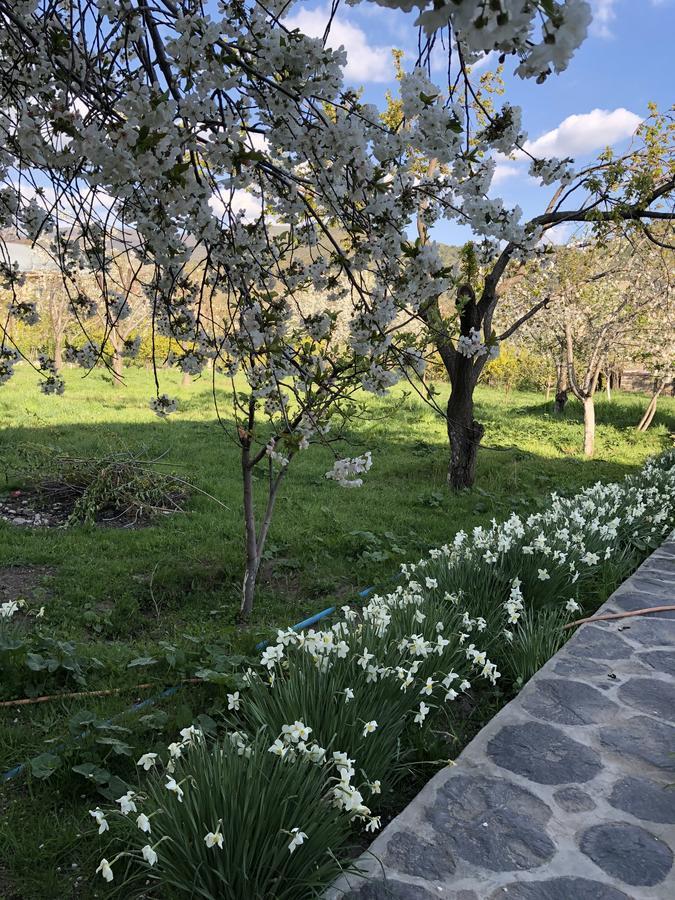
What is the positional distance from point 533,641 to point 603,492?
11.0ft

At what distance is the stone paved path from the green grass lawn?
104 centimetres

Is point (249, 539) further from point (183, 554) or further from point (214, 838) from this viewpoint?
point (214, 838)

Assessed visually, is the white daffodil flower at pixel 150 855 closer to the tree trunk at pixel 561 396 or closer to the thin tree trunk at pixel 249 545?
the thin tree trunk at pixel 249 545

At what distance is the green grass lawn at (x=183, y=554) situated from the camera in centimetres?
248

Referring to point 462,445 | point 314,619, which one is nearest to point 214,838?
point 314,619

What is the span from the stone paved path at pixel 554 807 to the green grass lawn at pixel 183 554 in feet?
3.42

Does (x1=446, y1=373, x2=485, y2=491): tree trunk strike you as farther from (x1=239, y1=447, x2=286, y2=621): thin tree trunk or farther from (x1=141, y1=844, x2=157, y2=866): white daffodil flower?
(x1=141, y1=844, x2=157, y2=866): white daffodil flower

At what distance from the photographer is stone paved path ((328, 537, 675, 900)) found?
6.48ft

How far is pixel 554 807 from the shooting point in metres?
2.35

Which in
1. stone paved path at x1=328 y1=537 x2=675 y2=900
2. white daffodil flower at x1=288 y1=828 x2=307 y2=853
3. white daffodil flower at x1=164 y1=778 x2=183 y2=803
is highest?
white daffodil flower at x1=164 y1=778 x2=183 y2=803

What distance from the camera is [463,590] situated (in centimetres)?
384

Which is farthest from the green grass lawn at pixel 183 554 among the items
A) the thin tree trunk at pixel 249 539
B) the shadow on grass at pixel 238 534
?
the thin tree trunk at pixel 249 539

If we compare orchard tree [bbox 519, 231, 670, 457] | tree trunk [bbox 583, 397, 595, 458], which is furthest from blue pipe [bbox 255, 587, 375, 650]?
tree trunk [bbox 583, 397, 595, 458]

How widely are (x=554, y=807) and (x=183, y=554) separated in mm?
3865
